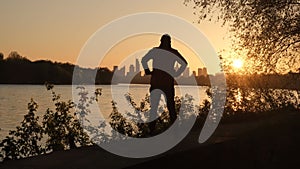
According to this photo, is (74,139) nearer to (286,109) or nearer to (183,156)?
(183,156)

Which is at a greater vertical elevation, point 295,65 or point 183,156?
point 295,65

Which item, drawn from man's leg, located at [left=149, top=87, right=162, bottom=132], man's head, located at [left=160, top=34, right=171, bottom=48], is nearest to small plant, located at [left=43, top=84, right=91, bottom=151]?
man's leg, located at [left=149, top=87, right=162, bottom=132]

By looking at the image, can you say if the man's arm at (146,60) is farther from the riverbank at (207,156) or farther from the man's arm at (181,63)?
the riverbank at (207,156)

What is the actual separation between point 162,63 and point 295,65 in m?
9.66

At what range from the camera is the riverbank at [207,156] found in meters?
6.60

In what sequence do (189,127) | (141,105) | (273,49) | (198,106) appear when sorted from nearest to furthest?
(189,127) < (141,105) < (198,106) < (273,49)

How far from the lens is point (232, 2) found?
16.6m

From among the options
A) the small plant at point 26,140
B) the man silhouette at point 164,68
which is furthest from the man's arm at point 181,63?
the small plant at point 26,140

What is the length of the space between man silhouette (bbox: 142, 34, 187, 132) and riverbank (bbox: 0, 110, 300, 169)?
41.9 inches

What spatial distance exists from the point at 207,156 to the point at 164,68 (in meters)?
2.34

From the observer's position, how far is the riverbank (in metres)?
6.60

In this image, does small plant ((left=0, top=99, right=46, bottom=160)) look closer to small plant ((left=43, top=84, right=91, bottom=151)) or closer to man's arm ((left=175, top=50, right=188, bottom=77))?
small plant ((left=43, top=84, right=91, bottom=151))

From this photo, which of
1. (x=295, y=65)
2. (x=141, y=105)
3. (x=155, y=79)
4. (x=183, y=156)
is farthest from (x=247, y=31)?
(x=183, y=156)

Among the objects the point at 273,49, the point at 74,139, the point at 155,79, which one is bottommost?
the point at 74,139
